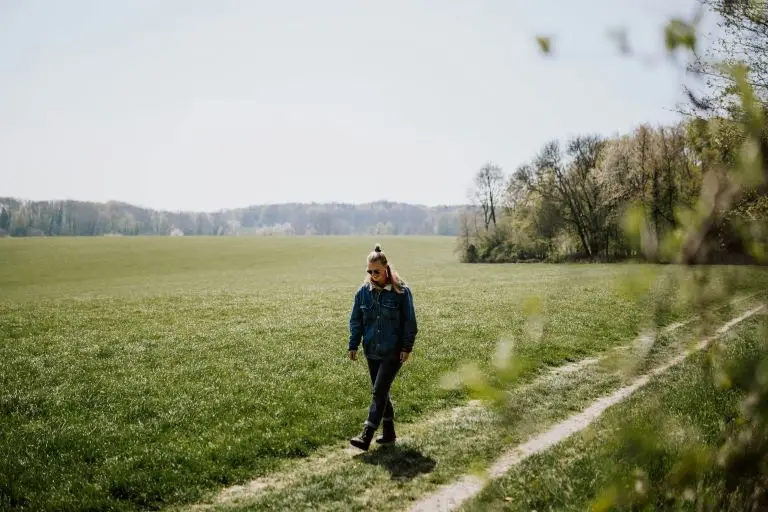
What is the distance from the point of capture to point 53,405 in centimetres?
1059

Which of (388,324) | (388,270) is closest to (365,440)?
(388,324)

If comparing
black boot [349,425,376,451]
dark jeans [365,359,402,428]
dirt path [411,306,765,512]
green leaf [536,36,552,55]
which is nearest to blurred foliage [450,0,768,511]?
green leaf [536,36,552,55]

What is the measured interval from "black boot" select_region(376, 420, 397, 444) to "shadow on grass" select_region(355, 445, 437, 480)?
0.60 feet

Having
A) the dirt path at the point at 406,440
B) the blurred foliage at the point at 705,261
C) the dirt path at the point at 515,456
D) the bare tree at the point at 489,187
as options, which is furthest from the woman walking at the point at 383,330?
the bare tree at the point at 489,187

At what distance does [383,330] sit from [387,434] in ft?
6.00

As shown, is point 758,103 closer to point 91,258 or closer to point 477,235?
point 477,235

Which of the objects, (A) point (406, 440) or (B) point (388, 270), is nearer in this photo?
(B) point (388, 270)

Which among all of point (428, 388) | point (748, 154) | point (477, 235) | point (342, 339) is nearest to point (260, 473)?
point (428, 388)

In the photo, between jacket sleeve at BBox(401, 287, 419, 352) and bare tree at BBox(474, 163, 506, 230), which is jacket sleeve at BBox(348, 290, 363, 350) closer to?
jacket sleeve at BBox(401, 287, 419, 352)

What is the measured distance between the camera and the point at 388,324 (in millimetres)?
8234

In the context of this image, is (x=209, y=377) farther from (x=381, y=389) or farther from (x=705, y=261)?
(x=705, y=261)

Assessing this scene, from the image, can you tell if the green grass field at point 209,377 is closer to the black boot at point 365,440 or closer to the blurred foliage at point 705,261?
the blurred foliage at point 705,261

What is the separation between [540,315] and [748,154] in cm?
67

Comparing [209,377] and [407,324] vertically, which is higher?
[407,324]
